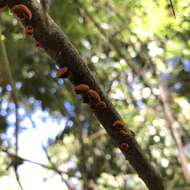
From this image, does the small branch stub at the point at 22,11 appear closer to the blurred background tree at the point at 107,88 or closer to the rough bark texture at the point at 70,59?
the rough bark texture at the point at 70,59

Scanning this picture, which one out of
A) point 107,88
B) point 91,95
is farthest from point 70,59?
point 107,88

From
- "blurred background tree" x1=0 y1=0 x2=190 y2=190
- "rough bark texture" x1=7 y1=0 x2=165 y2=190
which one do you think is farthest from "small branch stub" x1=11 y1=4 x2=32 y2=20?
"blurred background tree" x1=0 y1=0 x2=190 y2=190

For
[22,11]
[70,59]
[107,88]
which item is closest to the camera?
[22,11]

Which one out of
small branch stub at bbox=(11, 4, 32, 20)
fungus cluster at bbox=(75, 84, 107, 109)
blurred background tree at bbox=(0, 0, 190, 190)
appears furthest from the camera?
blurred background tree at bbox=(0, 0, 190, 190)

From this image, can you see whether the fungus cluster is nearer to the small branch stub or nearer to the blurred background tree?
the small branch stub

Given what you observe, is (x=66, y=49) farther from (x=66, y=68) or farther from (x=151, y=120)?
(x=151, y=120)

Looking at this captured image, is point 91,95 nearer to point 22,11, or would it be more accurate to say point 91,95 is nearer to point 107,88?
point 22,11

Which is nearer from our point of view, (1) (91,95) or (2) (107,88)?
(1) (91,95)

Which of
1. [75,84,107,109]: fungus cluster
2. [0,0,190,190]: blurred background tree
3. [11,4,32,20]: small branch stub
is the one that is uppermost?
[0,0,190,190]: blurred background tree
